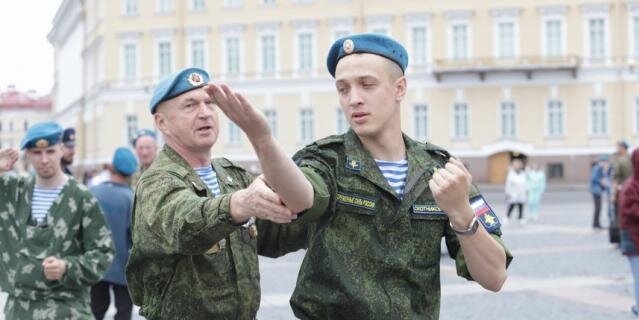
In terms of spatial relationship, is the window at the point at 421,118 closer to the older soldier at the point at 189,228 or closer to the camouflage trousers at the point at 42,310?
the camouflage trousers at the point at 42,310

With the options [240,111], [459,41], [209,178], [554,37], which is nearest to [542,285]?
[209,178]

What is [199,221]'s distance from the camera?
7.64ft

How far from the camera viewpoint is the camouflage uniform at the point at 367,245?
2656mm

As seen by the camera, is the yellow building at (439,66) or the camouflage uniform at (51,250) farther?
the yellow building at (439,66)

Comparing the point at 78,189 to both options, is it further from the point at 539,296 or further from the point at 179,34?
the point at 179,34

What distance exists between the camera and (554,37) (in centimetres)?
3922

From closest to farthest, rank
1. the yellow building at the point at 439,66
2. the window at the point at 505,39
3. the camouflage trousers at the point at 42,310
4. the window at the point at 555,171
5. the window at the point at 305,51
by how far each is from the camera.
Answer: the camouflage trousers at the point at 42,310
the yellow building at the point at 439,66
the window at the point at 555,171
the window at the point at 505,39
the window at the point at 305,51

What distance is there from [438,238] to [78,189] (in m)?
2.49

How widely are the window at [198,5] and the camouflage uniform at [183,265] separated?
41449mm

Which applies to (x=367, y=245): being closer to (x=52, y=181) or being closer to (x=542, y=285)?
(x=52, y=181)

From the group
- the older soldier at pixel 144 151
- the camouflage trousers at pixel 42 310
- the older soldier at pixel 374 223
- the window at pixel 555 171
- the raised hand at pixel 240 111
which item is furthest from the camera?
the window at pixel 555 171

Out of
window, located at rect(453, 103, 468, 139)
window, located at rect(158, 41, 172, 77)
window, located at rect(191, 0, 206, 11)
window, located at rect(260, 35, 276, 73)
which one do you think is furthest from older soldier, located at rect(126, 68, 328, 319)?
window, located at rect(158, 41, 172, 77)

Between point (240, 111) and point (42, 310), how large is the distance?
2.77 m

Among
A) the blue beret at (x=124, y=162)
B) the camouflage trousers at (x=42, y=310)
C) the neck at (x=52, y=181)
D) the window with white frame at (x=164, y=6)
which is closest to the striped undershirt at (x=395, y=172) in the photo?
Result: the camouflage trousers at (x=42, y=310)
